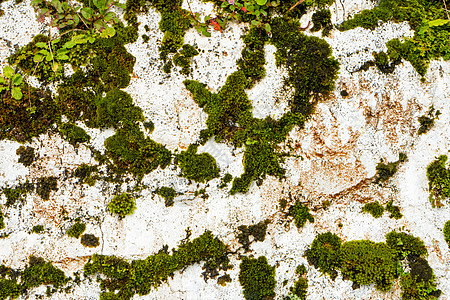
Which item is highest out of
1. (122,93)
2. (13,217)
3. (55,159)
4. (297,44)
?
(297,44)

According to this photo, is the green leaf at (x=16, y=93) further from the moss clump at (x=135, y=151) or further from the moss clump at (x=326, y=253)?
the moss clump at (x=326, y=253)

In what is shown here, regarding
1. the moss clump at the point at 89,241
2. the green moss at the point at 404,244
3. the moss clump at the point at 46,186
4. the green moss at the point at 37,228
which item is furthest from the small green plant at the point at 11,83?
the green moss at the point at 404,244

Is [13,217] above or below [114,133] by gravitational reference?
below

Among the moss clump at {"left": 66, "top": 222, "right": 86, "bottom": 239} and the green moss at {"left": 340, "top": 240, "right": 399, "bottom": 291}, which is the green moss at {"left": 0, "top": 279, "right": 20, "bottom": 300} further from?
the green moss at {"left": 340, "top": 240, "right": 399, "bottom": 291}

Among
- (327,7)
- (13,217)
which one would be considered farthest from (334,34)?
(13,217)

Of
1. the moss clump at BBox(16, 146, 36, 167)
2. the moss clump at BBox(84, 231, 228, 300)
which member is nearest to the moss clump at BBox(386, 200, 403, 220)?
the moss clump at BBox(84, 231, 228, 300)

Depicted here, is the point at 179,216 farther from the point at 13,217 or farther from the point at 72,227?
the point at 13,217

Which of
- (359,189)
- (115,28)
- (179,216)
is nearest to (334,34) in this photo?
(359,189)
